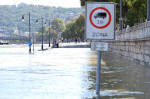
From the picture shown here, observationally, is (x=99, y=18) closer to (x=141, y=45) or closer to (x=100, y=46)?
(x=100, y=46)

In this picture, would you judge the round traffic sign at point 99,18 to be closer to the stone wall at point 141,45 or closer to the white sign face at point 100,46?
the white sign face at point 100,46

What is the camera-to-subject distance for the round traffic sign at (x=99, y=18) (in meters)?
11.8

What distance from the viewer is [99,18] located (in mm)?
11836

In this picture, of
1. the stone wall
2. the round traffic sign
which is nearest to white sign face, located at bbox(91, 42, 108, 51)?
the round traffic sign

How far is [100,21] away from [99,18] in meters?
0.09

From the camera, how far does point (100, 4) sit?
11844 millimetres

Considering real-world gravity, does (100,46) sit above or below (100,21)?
below

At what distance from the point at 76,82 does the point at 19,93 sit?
12.8ft

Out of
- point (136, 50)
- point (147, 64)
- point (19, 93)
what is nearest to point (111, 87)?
point (19, 93)

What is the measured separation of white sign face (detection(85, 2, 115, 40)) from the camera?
11.9 metres

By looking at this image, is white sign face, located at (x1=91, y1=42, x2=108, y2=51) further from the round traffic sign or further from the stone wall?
the stone wall

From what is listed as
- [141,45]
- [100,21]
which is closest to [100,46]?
[100,21]

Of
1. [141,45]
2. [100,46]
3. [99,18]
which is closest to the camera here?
[99,18]

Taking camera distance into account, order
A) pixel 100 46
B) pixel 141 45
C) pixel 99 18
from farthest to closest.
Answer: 1. pixel 141 45
2. pixel 100 46
3. pixel 99 18
